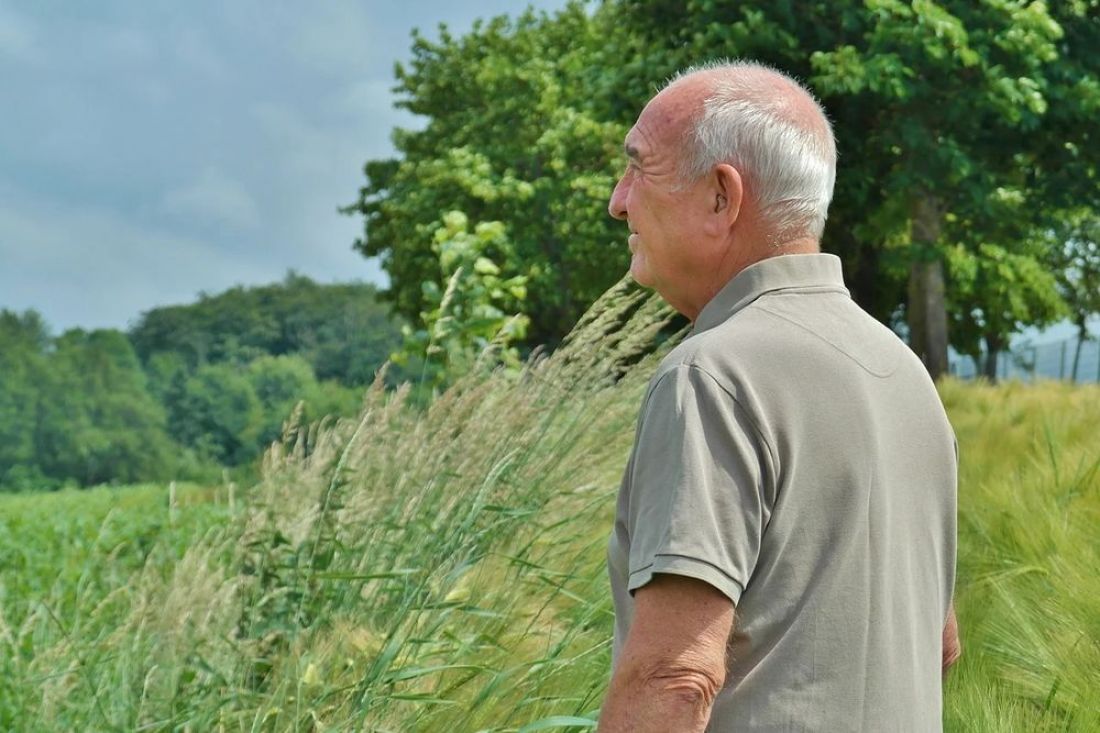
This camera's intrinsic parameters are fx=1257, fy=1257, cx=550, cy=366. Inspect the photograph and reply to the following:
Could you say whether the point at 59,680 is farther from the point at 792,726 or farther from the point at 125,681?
the point at 792,726

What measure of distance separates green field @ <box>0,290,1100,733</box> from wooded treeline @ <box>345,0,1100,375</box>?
3.32 m

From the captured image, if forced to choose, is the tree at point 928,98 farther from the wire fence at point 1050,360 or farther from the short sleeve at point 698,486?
the wire fence at point 1050,360

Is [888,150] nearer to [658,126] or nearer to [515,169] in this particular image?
[515,169]

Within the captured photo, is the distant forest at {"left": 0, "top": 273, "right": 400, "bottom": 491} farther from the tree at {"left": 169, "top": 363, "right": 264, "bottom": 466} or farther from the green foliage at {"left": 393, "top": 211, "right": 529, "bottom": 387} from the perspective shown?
the green foliage at {"left": 393, "top": 211, "right": 529, "bottom": 387}

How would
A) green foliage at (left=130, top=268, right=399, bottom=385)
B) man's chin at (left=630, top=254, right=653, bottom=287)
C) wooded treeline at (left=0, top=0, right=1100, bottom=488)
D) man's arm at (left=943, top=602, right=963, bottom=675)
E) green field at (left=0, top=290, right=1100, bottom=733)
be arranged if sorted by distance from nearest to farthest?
1. man's chin at (left=630, top=254, right=653, bottom=287)
2. man's arm at (left=943, top=602, right=963, bottom=675)
3. green field at (left=0, top=290, right=1100, bottom=733)
4. wooded treeline at (left=0, top=0, right=1100, bottom=488)
5. green foliage at (left=130, top=268, right=399, bottom=385)

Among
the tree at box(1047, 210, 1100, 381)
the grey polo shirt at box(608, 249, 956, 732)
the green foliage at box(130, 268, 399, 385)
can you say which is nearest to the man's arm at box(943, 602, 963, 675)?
the grey polo shirt at box(608, 249, 956, 732)

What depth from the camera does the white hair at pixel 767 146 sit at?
1.48 meters

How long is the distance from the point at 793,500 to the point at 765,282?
27 centimetres

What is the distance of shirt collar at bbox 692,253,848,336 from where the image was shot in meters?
1.48

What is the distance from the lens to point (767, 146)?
1480 mm

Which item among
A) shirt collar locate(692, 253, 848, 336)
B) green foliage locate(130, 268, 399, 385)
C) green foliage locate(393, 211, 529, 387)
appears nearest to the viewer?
shirt collar locate(692, 253, 848, 336)

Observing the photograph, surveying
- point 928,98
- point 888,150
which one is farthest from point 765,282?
point 888,150

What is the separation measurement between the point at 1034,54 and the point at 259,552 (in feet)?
40.4

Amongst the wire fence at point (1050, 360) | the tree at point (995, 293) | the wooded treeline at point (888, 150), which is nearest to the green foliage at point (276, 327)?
the wooded treeline at point (888, 150)
